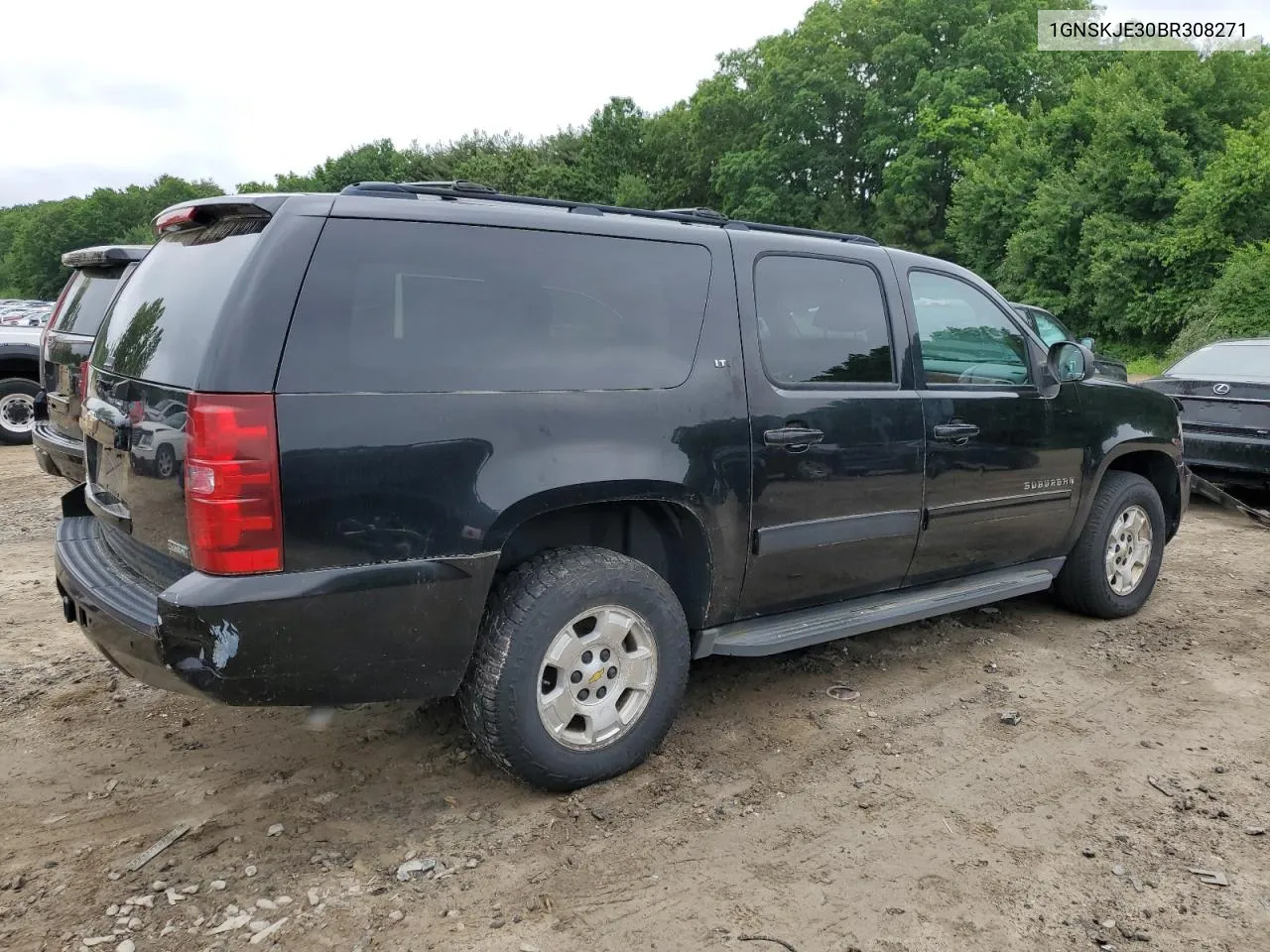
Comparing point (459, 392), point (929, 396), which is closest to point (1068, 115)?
point (929, 396)

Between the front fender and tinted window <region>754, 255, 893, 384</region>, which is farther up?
tinted window <region>754, 255, 893, 384</region>

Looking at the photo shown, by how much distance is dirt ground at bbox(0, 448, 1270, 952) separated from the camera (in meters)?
2.53

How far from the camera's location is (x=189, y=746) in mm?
3510

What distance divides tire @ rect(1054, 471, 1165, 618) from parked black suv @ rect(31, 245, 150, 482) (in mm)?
5644

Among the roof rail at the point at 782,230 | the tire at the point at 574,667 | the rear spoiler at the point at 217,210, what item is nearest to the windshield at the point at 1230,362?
the roof rail at the point at 782,230

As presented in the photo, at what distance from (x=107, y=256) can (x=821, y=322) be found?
548cm

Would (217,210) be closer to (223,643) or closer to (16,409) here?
(223,643)

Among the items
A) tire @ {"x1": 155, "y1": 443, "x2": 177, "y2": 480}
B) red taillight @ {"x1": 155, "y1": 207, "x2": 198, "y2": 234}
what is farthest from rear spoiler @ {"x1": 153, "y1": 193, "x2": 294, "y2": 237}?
tire @ {"x1": 155, "y1": 443, "x2": 177, "y2": 480}

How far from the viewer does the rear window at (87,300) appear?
6.77m

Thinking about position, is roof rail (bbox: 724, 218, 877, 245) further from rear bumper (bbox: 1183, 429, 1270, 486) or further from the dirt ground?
rear bumper (bbox: 1183, 429, 1270, 486)

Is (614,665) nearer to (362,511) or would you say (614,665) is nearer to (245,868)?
(362,511)

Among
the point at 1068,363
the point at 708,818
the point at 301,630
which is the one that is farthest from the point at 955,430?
the point at 301,630

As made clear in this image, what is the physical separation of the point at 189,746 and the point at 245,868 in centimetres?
93

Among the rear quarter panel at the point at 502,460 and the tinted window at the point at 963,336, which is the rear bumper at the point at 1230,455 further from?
the rear quarter panel at the point at 502,460
